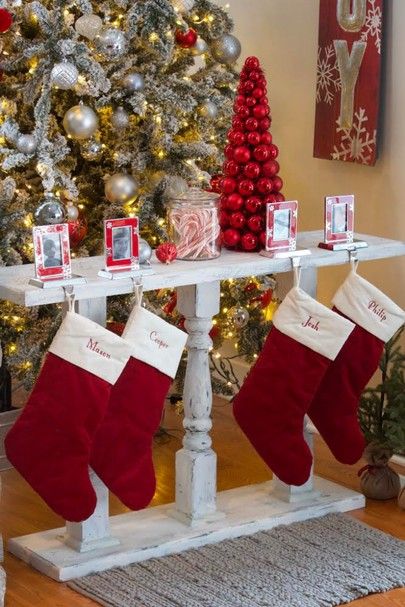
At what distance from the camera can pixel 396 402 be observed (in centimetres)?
336

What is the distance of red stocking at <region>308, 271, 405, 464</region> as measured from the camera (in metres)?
3.09

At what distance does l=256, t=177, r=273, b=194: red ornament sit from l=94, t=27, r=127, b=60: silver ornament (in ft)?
2.20

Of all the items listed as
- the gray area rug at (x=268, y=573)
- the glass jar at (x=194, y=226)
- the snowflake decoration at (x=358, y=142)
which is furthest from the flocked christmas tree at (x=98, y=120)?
the gray area rug at (x=268, y=573)

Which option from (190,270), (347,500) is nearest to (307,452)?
(347,500)

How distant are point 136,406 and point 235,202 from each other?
61cm

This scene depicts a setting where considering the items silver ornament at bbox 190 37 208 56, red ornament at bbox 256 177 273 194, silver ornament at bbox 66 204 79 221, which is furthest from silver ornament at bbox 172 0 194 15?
red ornament at bbox 256 177 273 194

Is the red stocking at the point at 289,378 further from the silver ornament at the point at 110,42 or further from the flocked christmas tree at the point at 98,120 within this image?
the silver ornament at the point at 110,42

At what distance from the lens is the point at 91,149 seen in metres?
3.49

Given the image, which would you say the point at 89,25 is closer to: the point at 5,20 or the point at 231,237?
the point at 5,20

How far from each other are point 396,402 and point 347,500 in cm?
A: 31

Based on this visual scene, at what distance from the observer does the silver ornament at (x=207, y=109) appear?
364 cm

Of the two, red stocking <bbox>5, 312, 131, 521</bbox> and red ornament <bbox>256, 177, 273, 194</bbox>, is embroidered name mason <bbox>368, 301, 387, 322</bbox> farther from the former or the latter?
red stocking <bbox>5, 312, 131, 521</bbox>

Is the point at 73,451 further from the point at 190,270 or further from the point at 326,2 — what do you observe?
the point at 326,2

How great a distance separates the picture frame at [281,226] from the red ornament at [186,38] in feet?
2.81
